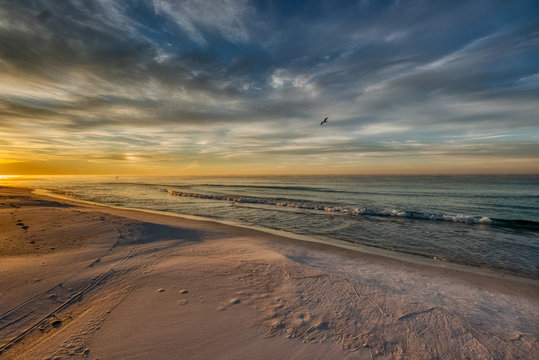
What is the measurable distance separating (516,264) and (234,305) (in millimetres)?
9475

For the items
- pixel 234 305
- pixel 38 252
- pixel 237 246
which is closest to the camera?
pixel 234 305

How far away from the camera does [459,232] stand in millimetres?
12227

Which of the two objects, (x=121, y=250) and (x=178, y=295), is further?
(x=121, y=250)

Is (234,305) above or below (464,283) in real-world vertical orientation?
above

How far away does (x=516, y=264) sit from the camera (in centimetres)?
760

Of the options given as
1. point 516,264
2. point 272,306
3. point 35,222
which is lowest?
point 516,264

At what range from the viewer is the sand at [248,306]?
3277 millimetres

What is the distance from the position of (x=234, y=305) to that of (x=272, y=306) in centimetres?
72

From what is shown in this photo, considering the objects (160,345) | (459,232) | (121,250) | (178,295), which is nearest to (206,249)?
(121,250)

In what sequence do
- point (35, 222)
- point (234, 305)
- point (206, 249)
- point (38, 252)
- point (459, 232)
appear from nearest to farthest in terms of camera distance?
1. point (234, 305)
2. point (38, 252)
3. point (206, 249)
4. point (35, 222)
5. point (459, 232)

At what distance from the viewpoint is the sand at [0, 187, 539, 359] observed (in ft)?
10.8

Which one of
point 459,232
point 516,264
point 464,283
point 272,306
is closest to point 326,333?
point 272,306

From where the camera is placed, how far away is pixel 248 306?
4.30 metres

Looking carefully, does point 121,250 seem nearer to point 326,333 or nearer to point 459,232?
point 326,333
